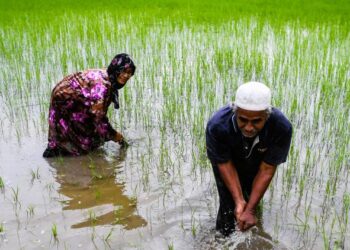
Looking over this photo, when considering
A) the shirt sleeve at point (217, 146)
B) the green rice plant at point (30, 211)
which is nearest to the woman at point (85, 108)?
the green rice plant at point (30, 211)

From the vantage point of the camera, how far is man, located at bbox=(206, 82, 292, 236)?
2016 mm

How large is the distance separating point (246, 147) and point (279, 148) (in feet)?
0.56

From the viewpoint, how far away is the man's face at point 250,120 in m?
1.91

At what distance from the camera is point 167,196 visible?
10.1 ft

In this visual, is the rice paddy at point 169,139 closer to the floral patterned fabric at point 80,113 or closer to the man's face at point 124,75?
the floral patterned fabric at point 80,113

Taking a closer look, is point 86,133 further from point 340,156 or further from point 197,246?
point 340,156

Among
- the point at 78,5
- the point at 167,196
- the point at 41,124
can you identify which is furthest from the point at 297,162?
the point at 78,5

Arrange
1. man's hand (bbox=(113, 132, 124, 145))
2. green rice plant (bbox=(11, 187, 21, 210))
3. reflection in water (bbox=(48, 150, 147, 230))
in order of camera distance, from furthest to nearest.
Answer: man's hand (bbox=(113, 132, 124, 145)), green rice plant (bbox=(11, 187, 21, 210)), reflection in water (bbox=(48, 150, 147, 230))

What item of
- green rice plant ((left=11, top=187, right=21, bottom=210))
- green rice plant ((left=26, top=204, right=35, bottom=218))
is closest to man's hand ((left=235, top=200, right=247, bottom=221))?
green rice plant ((left=26, top=204, right=35, bottom=218))

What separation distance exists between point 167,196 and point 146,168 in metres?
0.46

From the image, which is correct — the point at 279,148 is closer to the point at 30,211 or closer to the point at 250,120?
the point at 250,120

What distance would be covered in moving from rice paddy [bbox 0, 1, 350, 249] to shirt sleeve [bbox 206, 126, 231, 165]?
2.14 feet

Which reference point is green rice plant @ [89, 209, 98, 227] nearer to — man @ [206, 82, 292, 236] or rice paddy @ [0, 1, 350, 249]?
rice paddy @ [0, 1, 350, 249]

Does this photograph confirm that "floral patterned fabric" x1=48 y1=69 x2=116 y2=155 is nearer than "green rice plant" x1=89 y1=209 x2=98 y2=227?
No
